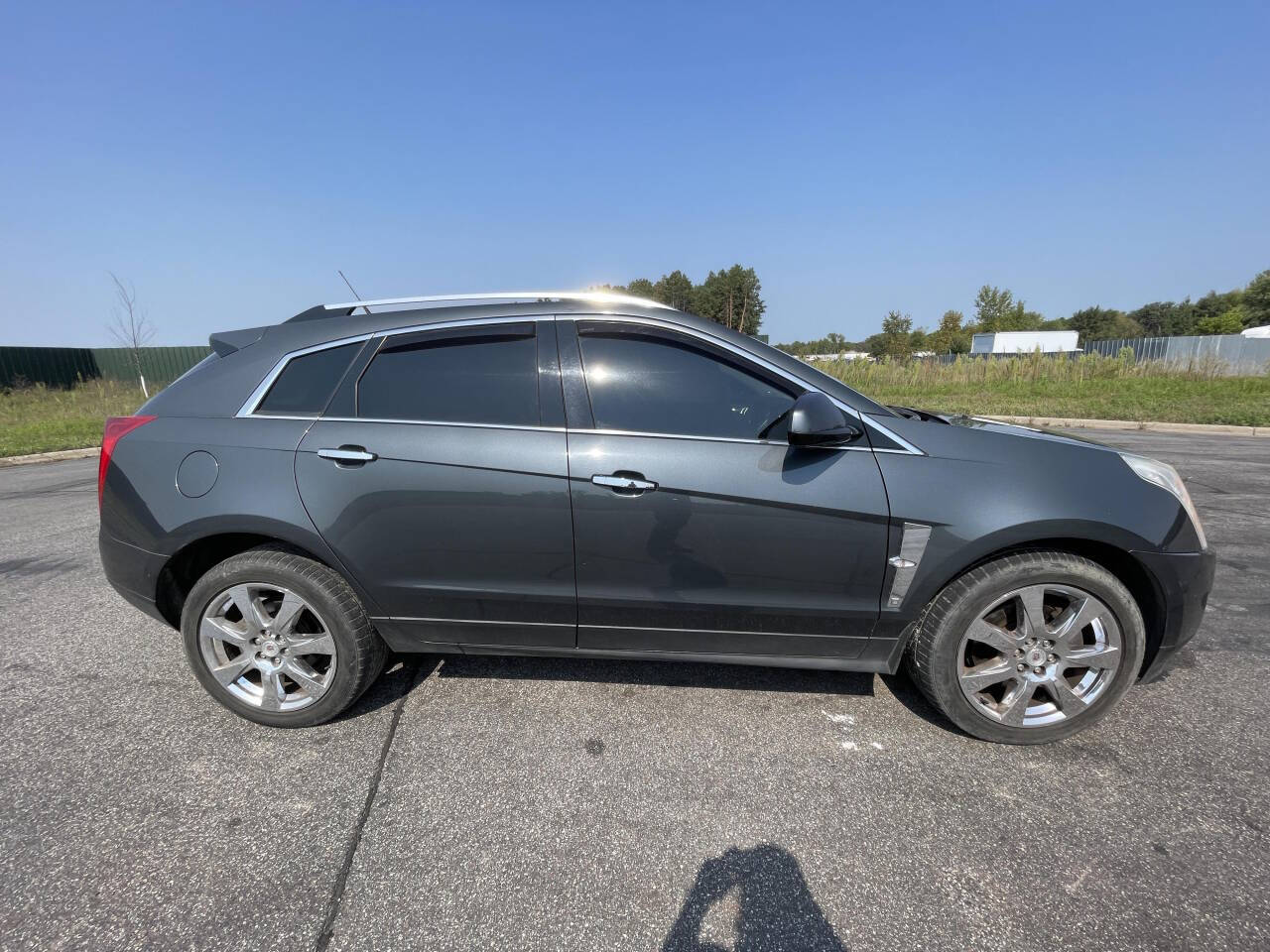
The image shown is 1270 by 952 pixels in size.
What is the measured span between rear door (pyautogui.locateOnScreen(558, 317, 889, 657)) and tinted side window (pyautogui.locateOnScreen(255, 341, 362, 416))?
97 cm

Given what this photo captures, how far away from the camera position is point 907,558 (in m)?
2.15

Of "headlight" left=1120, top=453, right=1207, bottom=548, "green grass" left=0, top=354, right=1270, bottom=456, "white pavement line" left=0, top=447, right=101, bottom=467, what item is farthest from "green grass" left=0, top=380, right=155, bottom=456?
"headlight" left=1120, top=453, right=1207, bottom=548

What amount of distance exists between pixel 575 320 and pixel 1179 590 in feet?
8.56

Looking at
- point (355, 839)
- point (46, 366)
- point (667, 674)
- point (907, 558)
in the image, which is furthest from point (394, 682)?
point (46, 366)

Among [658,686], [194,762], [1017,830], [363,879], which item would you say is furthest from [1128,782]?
[194,762]

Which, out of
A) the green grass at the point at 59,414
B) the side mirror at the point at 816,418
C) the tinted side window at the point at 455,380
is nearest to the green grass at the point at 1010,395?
the green grass at the point at 59,414

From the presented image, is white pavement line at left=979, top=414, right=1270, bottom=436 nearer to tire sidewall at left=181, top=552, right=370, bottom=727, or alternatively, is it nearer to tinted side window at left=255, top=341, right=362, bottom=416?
tinted side window at left=255, top=341, right=362, bottom=416

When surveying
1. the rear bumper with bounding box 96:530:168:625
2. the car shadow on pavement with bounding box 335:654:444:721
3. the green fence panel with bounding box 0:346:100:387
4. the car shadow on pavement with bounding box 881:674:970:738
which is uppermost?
the green fence panel with bounding box 0:346:100:387

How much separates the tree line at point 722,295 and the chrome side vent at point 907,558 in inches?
1193

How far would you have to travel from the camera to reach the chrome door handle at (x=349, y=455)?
224 centimetres

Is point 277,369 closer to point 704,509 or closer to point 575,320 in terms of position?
point 575,320

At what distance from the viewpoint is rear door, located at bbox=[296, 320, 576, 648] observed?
2.20m

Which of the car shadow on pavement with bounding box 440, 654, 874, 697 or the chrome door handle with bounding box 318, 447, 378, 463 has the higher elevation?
the chrome door handle with bounding box 318, 447, 378, 463

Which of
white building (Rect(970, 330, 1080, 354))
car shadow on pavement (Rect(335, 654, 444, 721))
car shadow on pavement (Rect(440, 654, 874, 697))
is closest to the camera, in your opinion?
car shadow on pavement (Rect(335, 654, 444, 721))
